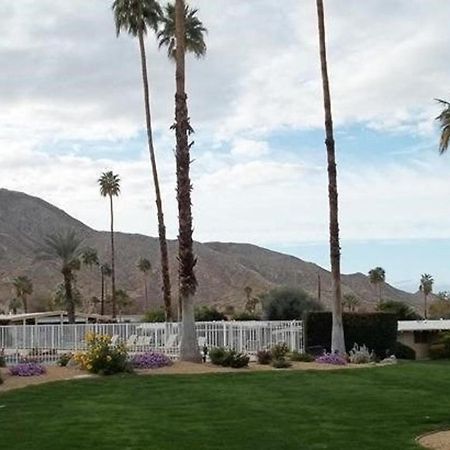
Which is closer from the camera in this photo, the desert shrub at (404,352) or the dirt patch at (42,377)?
the dirt patch at (42,377)

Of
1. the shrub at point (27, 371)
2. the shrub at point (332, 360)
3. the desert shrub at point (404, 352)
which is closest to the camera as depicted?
the shrub at point (27, 371)

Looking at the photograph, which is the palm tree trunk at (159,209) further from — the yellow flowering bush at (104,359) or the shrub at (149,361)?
the yellow flowering bush at (104,359)

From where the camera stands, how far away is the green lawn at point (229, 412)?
12.2 m

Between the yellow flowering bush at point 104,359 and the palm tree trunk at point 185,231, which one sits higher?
the palm tree trunk at point 185,231

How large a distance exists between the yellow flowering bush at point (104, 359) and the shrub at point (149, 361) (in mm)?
553

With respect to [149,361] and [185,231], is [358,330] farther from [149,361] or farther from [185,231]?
[149,361]

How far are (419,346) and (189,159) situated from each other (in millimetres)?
22838

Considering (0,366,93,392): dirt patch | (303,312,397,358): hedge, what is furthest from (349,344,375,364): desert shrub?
(0,366,93,392): dirt patch

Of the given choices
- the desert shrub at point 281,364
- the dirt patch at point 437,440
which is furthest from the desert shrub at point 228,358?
the dirt patch at point 437,440

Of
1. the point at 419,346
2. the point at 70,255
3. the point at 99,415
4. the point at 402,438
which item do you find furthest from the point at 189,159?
the point at 70,255

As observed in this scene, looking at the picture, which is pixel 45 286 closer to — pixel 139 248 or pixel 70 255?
pixel 139 248

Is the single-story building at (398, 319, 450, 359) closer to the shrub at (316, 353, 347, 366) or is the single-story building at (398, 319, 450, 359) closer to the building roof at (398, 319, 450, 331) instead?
the building roof at (398, 319, 450, 331)

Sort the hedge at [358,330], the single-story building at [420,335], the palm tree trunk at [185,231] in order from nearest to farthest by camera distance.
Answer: the palm tree trunk at [185,231] < the hedge at [358,330] < the single-story building at [420,335]

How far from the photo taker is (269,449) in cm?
1155
